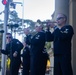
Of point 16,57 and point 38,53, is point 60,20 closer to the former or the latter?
point 38,53

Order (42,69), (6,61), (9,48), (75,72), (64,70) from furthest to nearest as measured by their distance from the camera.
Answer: (6,61) → (9,48) → (75,72) → (42,69) → (64,70)

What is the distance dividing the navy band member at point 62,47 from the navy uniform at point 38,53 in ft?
3.29

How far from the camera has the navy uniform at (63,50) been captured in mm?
5395

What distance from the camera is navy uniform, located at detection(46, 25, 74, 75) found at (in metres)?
5.39

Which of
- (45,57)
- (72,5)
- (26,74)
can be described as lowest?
(26,74)

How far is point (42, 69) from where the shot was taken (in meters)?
6.60

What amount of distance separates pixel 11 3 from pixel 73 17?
226 centimetres

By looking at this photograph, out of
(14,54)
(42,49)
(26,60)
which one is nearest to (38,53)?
(42,49)

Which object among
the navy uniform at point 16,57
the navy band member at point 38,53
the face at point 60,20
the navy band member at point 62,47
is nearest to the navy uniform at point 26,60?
the navy uniform at point 16,57

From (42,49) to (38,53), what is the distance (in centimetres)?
14

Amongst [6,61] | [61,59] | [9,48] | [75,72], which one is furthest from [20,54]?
[61,59]

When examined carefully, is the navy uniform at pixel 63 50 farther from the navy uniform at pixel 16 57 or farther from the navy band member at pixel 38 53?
the navy uniform at pixel 16 57

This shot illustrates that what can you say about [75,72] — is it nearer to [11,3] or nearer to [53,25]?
[53,25]

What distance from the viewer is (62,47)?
5457mm
